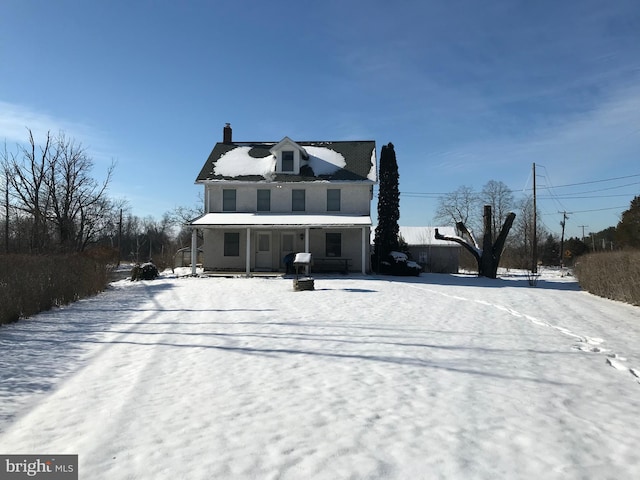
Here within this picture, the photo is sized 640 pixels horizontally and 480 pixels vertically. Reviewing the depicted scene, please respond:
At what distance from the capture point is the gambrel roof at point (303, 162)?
83.7 feet

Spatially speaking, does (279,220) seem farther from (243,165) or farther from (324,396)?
(324,396)

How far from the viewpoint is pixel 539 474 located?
3.52m

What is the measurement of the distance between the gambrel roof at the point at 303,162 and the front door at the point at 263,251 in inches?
128

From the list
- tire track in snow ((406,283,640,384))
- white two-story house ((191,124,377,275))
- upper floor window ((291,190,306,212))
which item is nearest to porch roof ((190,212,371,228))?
A: white two-story house ((191,124,377,275))

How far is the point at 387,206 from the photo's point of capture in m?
28.4

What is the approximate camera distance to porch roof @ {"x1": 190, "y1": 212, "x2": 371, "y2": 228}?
22859 mm

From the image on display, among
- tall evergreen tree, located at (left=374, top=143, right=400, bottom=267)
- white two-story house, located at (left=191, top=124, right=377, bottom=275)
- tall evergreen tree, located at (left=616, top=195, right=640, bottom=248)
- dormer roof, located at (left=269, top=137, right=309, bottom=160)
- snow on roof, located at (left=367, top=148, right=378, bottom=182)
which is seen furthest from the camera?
tall evergreen tree, located at (left=616, top=195, right=640, bottom=248)

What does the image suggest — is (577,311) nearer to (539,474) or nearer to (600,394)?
(600,394)

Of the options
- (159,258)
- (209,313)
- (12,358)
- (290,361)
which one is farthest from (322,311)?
(159,258)

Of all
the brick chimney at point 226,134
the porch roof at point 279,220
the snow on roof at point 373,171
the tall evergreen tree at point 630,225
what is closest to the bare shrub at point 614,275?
the porch roof at point 279,220

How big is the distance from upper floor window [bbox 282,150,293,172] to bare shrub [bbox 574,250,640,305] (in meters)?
15.9

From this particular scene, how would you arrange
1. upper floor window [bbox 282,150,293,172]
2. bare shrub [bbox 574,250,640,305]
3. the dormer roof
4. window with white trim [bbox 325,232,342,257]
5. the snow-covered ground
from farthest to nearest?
upper floor window [bbox 282,150,293,172], the dormer roof, window with white trim [bbox 325,232,342,257], bare shrub [bbox 574,250,640,305], the snow-covered ground

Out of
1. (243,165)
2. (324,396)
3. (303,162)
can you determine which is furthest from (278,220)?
(324,396)

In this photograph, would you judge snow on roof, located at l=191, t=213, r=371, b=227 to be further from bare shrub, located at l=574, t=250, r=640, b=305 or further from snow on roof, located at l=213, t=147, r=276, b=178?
bare shrub, located at l=574, t=250, r=640, b=305
